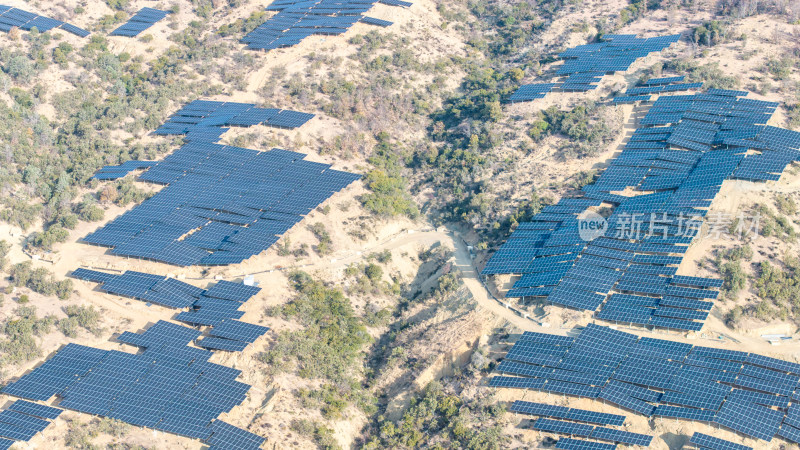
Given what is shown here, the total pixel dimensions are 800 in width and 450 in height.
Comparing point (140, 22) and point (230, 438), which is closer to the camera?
point (230, 438)

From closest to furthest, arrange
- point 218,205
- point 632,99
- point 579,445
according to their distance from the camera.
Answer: point 579,445, point 218,205, point 632,99

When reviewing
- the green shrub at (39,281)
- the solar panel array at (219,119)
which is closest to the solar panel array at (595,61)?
the solar panel array at (219,119)

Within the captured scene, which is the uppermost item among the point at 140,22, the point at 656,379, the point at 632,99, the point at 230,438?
the point at 140,22

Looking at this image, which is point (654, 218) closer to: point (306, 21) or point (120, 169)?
Answer: point (120, 169)

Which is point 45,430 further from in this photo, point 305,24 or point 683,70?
point 683,70

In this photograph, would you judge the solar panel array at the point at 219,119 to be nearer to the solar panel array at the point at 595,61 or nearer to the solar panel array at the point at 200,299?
the solar panel array at the point at 200,299

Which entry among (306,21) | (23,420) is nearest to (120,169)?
(23,420)
